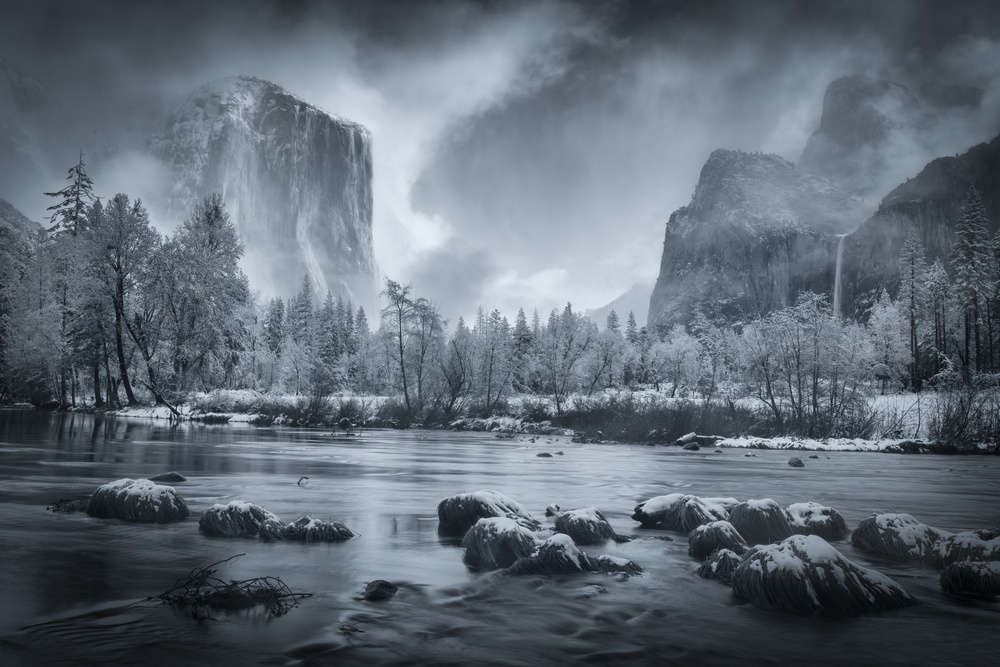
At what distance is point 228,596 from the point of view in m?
5.34

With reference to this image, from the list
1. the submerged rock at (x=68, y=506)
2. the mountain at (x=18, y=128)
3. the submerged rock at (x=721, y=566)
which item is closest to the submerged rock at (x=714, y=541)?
the submerged rock at (x=721, y=566)

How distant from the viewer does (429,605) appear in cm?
554

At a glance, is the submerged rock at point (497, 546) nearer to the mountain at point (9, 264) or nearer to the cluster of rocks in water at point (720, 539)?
the cluster of rocks in water at point (720, 539)

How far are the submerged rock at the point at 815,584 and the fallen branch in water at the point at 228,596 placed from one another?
4139 mm

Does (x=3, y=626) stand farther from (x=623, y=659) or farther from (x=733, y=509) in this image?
(x=733, y=509)


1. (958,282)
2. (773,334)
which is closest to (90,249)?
(773,334)

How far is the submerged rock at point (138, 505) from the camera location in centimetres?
903

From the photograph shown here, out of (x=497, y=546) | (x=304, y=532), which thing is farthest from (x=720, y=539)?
(x=304, y=532)

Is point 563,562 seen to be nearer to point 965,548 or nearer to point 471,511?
point 471,511

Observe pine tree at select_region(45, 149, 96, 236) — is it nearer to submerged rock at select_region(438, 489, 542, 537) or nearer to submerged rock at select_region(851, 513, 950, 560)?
submerged rock at select_region(438, 489, 542, 537)

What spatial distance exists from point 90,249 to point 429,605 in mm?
44345

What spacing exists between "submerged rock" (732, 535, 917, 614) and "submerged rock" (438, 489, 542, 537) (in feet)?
12.0

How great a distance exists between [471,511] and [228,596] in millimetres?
4210

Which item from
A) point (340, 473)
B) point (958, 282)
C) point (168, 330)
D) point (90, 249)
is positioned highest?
point (958, 282)
